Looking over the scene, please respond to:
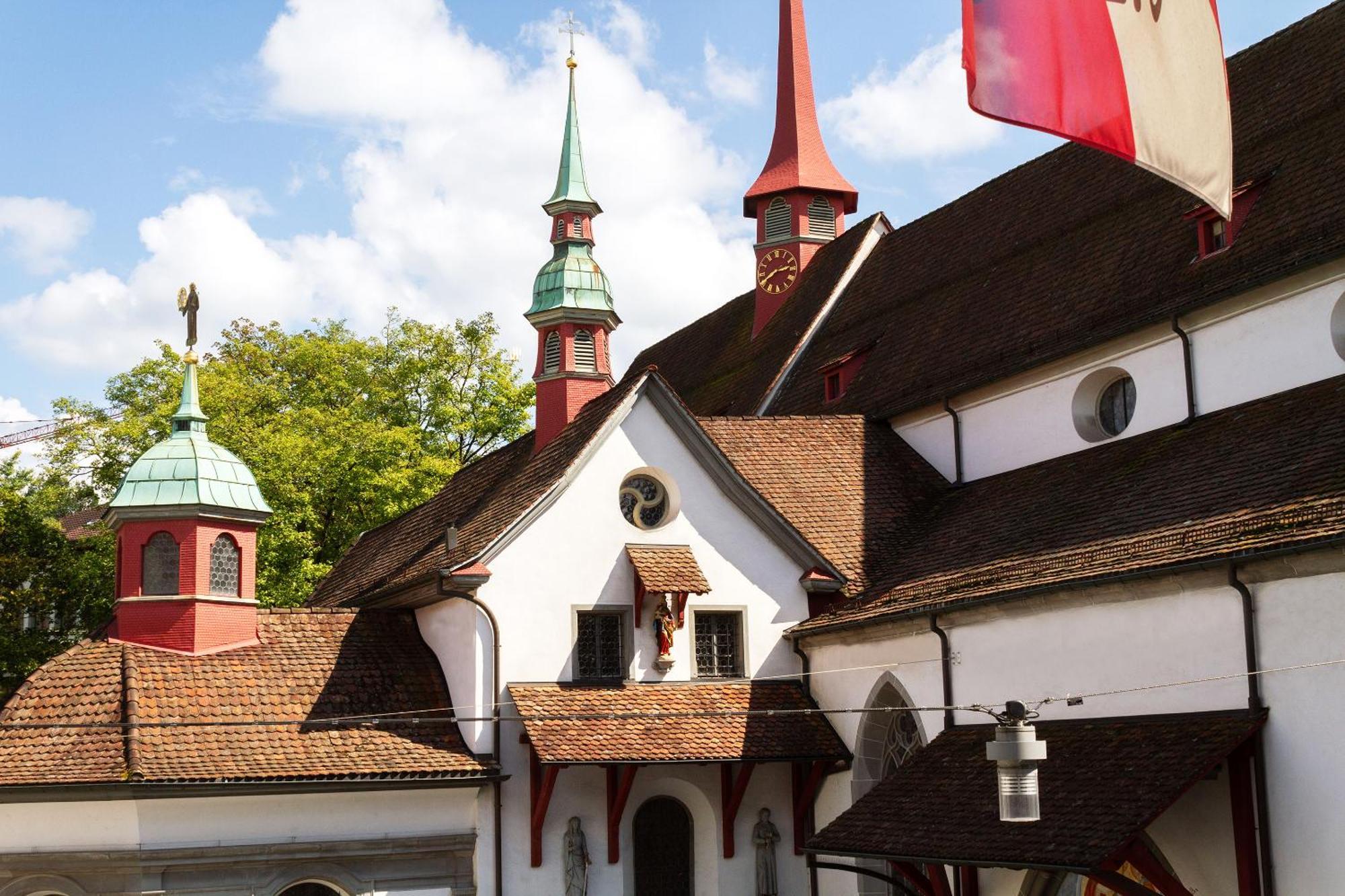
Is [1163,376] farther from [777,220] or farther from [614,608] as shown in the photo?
[777,220]

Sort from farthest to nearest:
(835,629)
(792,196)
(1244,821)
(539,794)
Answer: (792,196), (835,629), (539,794), (1244,821)

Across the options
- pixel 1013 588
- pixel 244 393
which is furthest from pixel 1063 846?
pixel 244 393

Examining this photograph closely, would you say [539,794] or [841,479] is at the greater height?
[841,479]

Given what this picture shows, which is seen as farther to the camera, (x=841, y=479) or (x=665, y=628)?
(x=841, y=479)

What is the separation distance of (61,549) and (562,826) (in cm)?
1587

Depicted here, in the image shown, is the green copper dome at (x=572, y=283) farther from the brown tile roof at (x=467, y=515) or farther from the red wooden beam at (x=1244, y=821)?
the red wooden beam at (x=1244, y=821)

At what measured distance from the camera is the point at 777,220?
36.5 m

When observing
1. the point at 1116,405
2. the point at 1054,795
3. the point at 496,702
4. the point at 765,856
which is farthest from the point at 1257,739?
the point at 496,702

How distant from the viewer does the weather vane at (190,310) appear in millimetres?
24609

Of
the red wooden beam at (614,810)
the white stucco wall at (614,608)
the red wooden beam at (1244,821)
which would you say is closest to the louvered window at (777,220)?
the white stucco wall at (614,608)

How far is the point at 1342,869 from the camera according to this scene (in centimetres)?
1477

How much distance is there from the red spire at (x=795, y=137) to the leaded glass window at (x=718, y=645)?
15131mm

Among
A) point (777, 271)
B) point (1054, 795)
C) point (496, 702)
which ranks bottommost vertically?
point (1054, 795)

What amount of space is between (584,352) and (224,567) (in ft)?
24.0
